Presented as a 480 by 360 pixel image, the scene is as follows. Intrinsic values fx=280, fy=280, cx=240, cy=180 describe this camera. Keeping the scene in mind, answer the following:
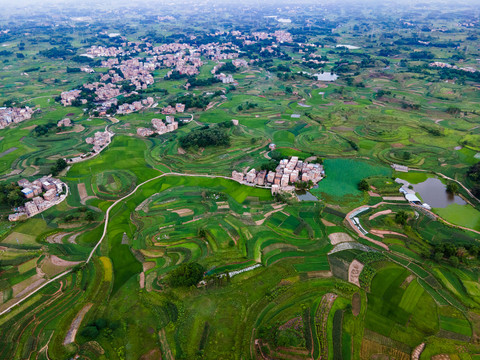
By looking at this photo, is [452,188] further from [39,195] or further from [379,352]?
[39,195]

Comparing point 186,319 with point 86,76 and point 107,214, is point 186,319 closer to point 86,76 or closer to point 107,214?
point 107,214

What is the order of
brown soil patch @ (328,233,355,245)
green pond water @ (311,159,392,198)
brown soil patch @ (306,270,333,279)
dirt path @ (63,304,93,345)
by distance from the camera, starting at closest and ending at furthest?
dirt path @ (63,304,93,345), brown soil patch @ (306,270,333,279), brown soil patch @ (328,233,355,245), green pond water @ (311,159,392,198)

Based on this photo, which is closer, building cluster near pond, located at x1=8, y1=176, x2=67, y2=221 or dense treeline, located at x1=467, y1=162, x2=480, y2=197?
building cluster near pond, located at x1=8, y1=176, x2=67, y2=221

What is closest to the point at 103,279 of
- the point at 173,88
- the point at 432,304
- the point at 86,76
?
the point at 432,304

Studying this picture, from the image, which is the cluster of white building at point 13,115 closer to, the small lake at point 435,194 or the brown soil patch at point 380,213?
the brown soil patch at point 380,213

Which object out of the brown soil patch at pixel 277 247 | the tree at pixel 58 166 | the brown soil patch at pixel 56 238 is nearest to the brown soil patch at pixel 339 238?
the brown soil patch at pixel 277 247

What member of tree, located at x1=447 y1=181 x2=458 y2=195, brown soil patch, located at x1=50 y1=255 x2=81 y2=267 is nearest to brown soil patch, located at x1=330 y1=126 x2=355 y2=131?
tree, located at x1=447 y1=181 x2=458 y2=195

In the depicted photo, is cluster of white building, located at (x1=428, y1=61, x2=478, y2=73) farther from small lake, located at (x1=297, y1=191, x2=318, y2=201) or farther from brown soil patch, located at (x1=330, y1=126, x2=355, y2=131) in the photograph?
small lake, located at (x1=297, y1=191, x2=318, y2=201)

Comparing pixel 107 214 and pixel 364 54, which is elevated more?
pixel 364 54
